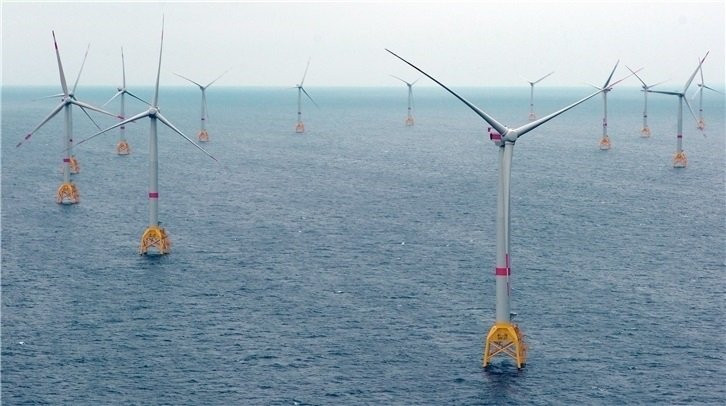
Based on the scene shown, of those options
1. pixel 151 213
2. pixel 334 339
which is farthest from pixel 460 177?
pixel 334 339

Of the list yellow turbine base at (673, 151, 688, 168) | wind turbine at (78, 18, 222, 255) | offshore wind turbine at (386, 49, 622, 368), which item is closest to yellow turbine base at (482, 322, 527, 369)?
offshore wind turbine at (386, 49, 622, 368)

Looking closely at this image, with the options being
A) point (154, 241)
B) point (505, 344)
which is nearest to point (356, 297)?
point (505, 344)

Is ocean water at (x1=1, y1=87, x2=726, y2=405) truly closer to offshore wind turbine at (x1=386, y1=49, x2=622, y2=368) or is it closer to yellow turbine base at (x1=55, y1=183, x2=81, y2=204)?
offshore wind turbine at (x1=386, y1=49, x2=622, y2=368)

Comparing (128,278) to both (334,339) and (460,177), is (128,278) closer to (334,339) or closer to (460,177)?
(334,339)

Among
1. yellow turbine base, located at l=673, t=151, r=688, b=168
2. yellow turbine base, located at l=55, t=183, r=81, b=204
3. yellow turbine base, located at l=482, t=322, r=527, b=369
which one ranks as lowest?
yellow turbine base, located at l=482, t=322, r=527, b=369

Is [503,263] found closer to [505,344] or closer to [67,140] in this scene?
[505,344]

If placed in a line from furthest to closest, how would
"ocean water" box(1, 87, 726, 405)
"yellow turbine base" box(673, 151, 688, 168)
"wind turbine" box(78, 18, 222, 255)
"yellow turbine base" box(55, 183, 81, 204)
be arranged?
"yellow turbine base" box(673, 151, 688, 168), "yellow turbine base" box(55, 183, 81, 204), "wind turbine" box(78, 18, 222, 255), "ocean water" box(1, 87, 726, 405)

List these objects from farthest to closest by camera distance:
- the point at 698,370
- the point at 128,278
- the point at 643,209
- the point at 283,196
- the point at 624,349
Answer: the point at 283,196 → the point at 643,209 → the point at 128,278 → the point at 624,349 → the point at 698,370
